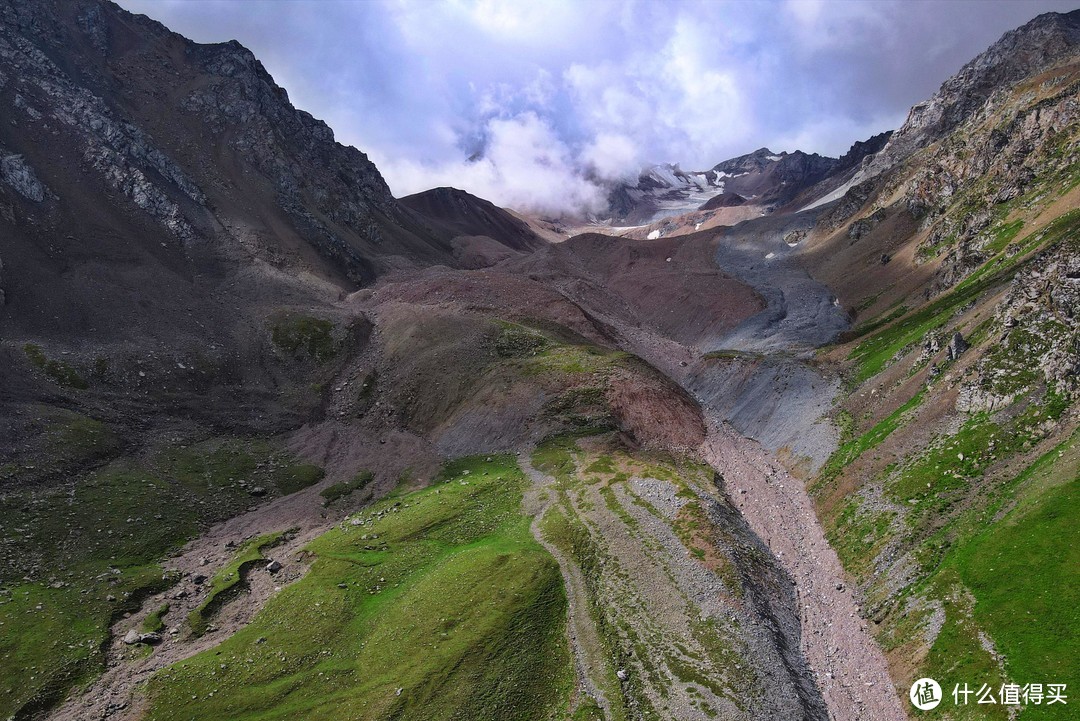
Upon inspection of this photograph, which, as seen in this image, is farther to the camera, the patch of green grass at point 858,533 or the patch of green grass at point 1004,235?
the patch of green grass at point 1004,235

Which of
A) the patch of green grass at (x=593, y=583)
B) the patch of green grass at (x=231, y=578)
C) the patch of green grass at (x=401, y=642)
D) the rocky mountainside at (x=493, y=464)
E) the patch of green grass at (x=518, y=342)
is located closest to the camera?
the patch of green grass at (x=401, y=642)

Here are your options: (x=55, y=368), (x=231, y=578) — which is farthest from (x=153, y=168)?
(x=231, y=578)

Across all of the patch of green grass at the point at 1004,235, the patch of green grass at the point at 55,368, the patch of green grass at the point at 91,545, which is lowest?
the patch of green grass at the point at 91,545

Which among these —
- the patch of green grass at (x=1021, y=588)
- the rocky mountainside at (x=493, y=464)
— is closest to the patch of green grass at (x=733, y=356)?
the rocky mountainside at (x=493, y=464)

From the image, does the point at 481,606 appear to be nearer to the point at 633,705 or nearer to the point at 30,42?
the point at 633,705

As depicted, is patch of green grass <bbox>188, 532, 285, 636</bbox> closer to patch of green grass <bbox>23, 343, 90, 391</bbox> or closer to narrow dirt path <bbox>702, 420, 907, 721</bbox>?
patch of green grass <bbox>23, 343, 90, 391</bbox>

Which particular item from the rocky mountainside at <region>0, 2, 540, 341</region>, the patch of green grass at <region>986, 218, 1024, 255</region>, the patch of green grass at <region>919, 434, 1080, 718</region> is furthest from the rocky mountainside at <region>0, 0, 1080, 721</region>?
the rocky mountainside at <region>0, 2, 540, 341</region>

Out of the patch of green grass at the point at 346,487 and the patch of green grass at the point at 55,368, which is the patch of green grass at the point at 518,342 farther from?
the patch of green grass at the point at 55,368
